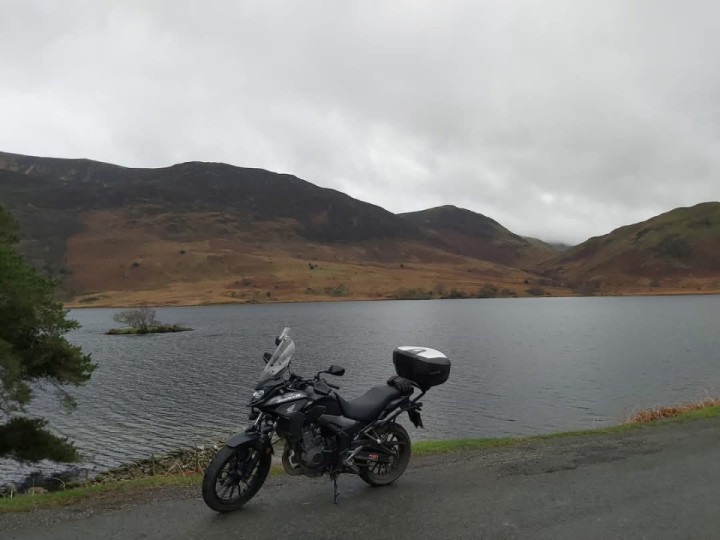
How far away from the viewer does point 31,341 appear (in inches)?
662

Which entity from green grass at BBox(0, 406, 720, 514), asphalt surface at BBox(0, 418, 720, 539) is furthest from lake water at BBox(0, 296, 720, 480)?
asphalt surface at BBox(0, 418, 720, 539)

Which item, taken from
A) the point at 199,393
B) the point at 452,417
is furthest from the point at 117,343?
the point at 452,417

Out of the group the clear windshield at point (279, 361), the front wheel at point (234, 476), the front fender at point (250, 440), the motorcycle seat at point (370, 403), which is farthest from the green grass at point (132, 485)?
the clear windshield at point (279, 361)

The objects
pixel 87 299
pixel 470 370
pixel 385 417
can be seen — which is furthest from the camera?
pixel 87 299

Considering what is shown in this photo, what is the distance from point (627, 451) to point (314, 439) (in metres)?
6.24

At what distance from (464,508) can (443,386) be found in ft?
87.6

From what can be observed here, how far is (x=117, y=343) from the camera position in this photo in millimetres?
68312

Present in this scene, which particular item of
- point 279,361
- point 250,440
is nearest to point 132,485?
point 250,440

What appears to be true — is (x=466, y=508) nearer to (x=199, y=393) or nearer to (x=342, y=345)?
(x=199, y=393)

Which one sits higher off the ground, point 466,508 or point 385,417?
point 385,417

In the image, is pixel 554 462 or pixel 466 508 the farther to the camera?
pixel 554 462

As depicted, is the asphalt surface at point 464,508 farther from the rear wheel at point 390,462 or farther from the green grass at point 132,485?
the green grass at point 132,485

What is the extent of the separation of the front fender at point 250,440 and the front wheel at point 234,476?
0.06 m

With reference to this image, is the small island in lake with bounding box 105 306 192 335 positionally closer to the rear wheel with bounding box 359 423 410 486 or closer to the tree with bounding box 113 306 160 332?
the tree with bounding box 113 306 160 332
